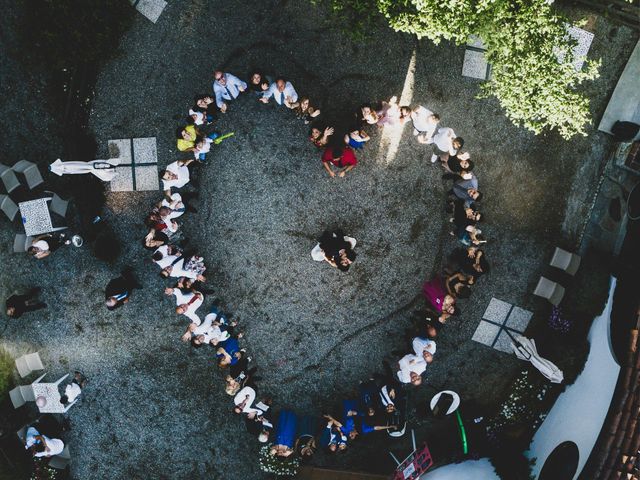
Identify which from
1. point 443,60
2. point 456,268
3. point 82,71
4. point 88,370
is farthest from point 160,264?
point 443,60

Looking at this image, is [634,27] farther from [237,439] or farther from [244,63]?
[237,439]

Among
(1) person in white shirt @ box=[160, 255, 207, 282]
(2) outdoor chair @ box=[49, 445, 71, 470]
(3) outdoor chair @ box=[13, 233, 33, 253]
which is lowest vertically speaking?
(2) outdoor chair @ box=[49, 445, 71, 470]

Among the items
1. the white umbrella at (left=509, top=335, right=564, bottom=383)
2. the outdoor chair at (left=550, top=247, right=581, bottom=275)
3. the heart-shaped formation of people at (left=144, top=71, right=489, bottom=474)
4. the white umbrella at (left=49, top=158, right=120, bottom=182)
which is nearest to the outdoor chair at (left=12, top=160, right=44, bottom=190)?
the white umbrella at (left=49, top=158, right=120, bottom=182)

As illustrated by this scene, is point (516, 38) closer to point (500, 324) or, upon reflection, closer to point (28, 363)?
point (500, 324)

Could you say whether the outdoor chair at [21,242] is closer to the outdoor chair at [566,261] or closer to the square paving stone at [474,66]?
the square paving stone at [474,66]

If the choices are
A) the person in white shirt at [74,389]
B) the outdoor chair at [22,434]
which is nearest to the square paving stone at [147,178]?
the person in white shirt at [74,389]

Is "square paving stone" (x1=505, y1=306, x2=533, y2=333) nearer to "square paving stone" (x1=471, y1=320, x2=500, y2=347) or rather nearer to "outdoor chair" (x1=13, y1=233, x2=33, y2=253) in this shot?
"square paving stone" (x1=471, y1=320, x2=500, y2=347)
